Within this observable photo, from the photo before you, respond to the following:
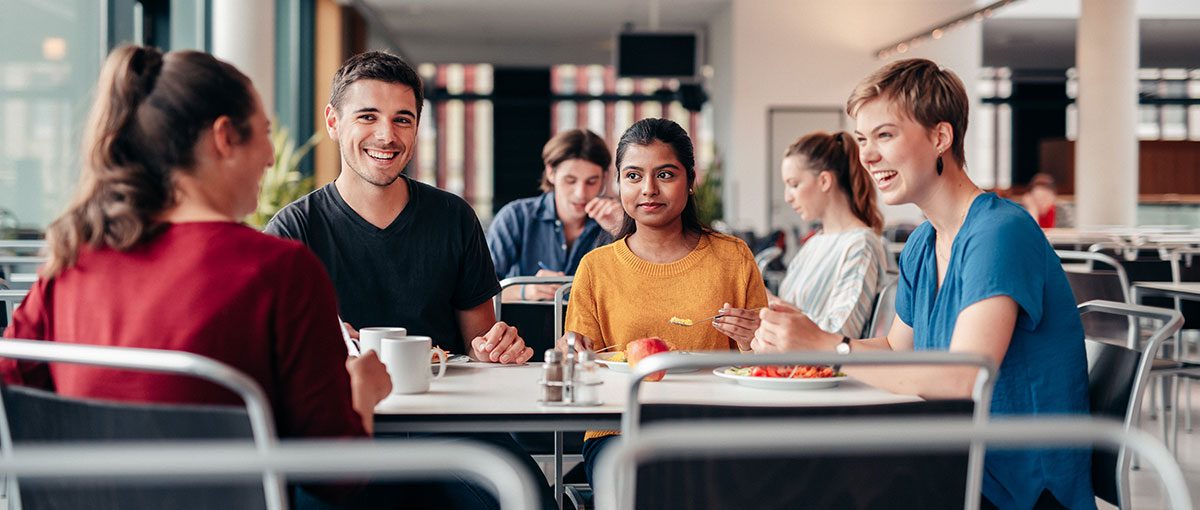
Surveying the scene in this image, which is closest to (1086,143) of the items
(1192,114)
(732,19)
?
(732,19)

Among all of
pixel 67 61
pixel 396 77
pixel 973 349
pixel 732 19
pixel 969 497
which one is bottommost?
pixel 969 497

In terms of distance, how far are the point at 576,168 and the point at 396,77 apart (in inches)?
65.9

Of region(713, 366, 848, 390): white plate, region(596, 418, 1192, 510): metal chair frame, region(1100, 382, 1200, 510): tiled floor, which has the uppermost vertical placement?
region(596, 418, 1192, 510): metal chair frame

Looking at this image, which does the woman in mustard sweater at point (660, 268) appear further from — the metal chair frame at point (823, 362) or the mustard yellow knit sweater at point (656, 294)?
the metal chair frame at point (823, 362)

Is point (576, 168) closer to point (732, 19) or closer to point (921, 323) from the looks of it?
point (921, 323)

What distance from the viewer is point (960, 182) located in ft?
6.04

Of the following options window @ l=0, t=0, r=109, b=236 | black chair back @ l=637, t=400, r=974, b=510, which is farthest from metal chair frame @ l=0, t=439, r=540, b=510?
window @ l=0, t=0, r=109, b=236

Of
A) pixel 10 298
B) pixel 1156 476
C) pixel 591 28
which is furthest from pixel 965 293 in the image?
pixel 591 28

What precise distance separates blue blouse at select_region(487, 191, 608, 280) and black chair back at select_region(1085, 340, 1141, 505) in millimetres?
2362

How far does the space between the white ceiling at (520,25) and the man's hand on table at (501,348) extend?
10.2 m

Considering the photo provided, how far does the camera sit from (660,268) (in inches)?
95.6

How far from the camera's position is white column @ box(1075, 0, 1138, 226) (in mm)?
9820

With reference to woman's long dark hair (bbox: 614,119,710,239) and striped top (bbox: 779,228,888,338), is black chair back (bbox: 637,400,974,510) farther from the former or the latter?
striped top (bbox: 779,228,888,338)

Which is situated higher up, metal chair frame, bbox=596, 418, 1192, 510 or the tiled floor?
metal chair frame, bbox=596, 418, 1192, 510
